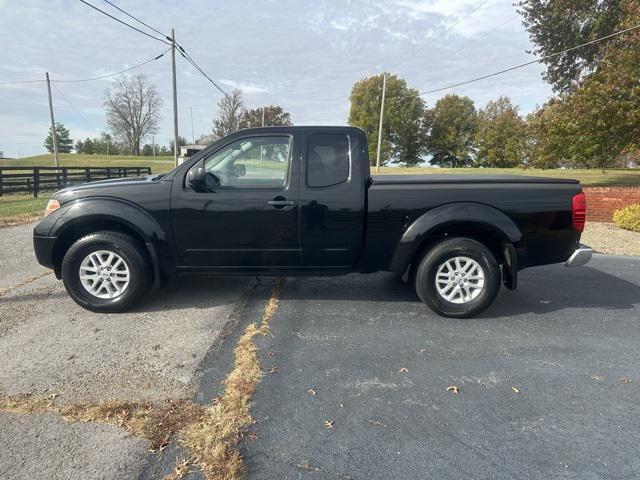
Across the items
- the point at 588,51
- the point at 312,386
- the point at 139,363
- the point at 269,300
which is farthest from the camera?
the point at 588,51

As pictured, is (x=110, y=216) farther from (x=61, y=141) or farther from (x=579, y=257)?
(x=61, y=141)

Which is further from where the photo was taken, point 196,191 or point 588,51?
point 588,51

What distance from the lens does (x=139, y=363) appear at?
3035mm

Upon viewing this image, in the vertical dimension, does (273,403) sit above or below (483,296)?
below

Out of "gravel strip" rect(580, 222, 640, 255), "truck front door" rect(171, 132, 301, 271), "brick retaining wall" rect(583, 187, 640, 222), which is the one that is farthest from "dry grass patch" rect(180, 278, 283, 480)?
"brick retaining wall" rect(583, 187, 640, 222)

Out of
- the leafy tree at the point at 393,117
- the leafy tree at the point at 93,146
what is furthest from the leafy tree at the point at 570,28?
the leafy tree at the point at 93,146

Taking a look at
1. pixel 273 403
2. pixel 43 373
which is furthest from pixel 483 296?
pixel 43 373

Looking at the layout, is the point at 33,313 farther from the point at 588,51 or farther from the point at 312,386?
the point at 588,51

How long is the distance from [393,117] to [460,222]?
5775 centimetres

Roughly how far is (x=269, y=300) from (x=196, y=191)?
4.70 ft

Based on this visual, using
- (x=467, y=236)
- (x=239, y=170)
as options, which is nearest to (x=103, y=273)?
(x=239, y=170)

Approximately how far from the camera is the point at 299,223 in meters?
3.88

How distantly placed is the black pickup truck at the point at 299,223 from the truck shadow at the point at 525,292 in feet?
2.10

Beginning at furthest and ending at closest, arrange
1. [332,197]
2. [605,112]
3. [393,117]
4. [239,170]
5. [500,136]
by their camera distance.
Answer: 1. [393,117]
2. [500,136]
3. [605,112]
4. [239,170]
5. [332,197]
